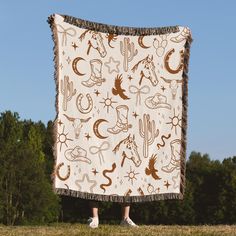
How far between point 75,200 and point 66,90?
42.9 meters

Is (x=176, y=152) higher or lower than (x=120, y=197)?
higher

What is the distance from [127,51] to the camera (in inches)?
506

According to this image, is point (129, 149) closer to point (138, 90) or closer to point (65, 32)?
point (138, 90)

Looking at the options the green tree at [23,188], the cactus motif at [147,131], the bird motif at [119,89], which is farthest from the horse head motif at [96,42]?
the green tree at [23,188]

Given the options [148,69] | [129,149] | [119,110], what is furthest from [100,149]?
[148,69]

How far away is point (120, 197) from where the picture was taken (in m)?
12.7

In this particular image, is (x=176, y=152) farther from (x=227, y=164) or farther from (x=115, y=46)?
(x=227, y=164)

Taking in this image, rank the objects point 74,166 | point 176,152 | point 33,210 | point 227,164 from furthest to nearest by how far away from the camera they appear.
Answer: point 227,164, point 33,210, point 176,152, point 74,166

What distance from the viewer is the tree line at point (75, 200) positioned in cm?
5419

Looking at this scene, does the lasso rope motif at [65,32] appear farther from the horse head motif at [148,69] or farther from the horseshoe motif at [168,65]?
the horseshoe motif at [168,65]

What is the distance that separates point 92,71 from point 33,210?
43157 mm

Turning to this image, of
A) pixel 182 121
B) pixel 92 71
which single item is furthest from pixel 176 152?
pixel 92 71

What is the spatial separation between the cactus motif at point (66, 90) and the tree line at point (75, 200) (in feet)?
128

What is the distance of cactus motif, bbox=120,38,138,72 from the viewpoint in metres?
12.8
